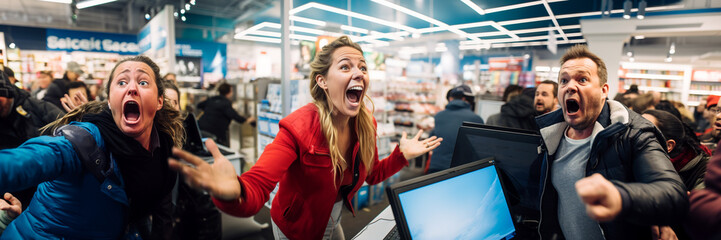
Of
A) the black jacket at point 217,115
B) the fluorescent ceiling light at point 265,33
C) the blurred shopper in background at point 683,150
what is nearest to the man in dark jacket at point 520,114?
the blurred shopper in background at point 683,150

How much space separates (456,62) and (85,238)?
12.7 metres

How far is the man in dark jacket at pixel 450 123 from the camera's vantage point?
3.53 meters

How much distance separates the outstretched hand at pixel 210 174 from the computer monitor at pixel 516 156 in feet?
3.77

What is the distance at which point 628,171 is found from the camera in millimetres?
1159

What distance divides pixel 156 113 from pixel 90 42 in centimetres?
1291

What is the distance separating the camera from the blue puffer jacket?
1096 millimetres

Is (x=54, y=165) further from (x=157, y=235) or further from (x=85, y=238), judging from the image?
(x=157, y=235)

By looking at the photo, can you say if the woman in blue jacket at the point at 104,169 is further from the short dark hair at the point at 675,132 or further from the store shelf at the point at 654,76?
the store shelf at the point at 654,76

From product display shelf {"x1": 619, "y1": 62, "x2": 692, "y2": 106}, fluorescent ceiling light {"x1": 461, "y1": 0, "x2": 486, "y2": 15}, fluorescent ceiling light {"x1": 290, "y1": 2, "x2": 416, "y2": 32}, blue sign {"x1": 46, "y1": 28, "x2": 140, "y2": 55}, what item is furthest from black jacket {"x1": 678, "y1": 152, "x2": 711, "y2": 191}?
blue sign {"x1": 46, "y1": 28, "x2": 140, "y2": 55}

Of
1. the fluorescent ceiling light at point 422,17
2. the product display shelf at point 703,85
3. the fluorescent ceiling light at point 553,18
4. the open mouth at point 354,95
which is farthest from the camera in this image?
the product display shelf at point 703,85

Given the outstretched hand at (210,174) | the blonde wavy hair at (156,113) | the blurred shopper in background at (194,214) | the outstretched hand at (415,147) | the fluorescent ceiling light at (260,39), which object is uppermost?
the fluorescent ceiling light at (260,39)

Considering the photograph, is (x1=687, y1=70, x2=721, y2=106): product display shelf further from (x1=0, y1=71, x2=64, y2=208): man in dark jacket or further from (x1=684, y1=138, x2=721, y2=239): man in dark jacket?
(x1=0, y1=71, x2=64, y2=208): man in dark jacket

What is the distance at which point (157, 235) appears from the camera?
1.62 metres

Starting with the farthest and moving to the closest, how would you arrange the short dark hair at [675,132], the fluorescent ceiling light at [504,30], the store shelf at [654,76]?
the store shelf at [654,76] → the fluorescent ceiling light at [504,30] → the short dark hair at [675,132]
